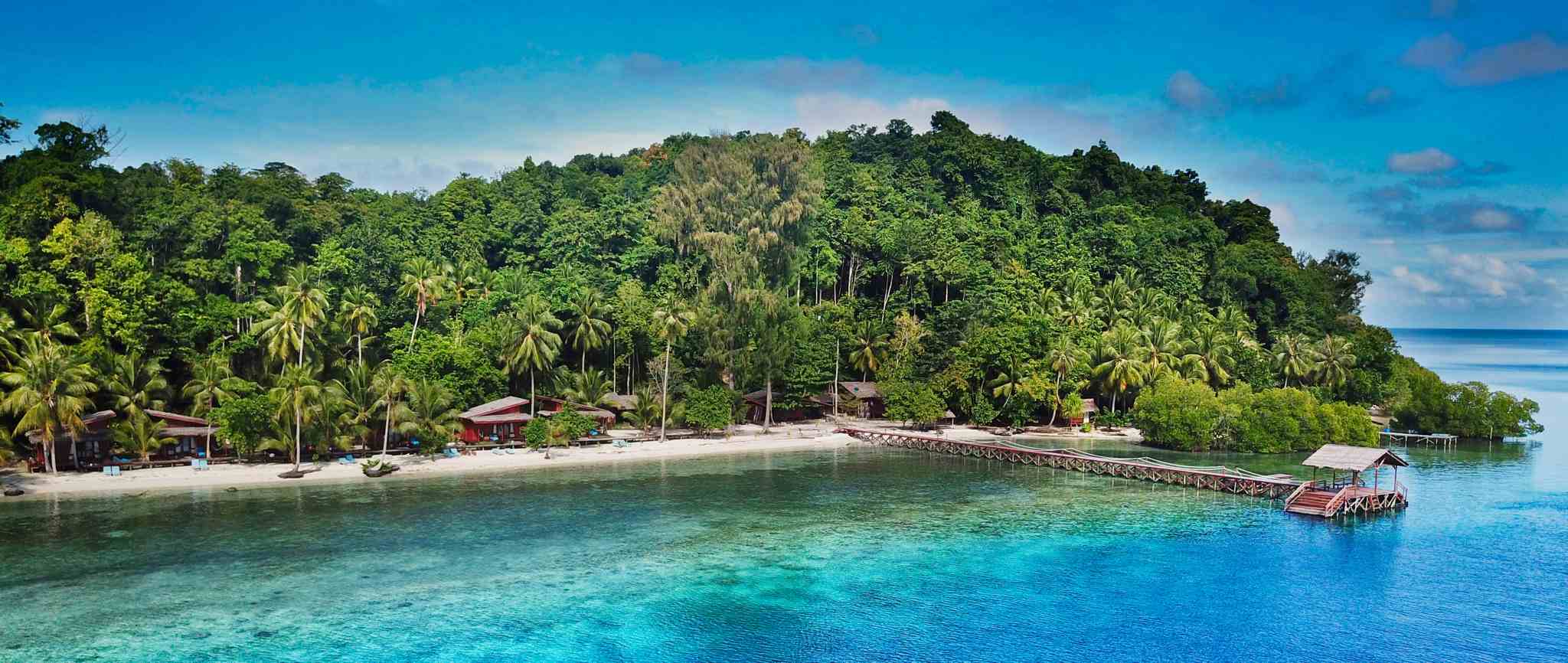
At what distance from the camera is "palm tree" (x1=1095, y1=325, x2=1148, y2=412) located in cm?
5994

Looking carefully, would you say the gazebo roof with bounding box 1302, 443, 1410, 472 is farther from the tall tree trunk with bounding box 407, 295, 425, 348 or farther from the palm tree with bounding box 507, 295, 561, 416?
the tall tree trunk with bounding box 407, 295, 425, 348

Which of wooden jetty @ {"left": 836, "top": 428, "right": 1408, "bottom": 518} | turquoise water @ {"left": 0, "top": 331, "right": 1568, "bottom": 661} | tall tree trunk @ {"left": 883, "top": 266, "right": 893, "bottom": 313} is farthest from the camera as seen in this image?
tall tree trunk @ {"left": 883, "top": 266, "right": 893, "bottom": 313}

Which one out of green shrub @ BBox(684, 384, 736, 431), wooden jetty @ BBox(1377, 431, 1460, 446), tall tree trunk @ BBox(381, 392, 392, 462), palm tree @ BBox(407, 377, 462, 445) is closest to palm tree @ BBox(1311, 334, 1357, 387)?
wooden jetty @ BBox(1377, 431, 1460, 446)

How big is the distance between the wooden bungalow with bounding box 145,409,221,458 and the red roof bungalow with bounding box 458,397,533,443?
11.3 m

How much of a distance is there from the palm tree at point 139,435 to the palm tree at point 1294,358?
6555 centimetres

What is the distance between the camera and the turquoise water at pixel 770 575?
77.9 feet

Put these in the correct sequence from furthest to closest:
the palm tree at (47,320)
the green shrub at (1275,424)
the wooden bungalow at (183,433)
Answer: the green shrub at (1275,424), the wooden bungalow at (183,433), the palm tree at (47,320)

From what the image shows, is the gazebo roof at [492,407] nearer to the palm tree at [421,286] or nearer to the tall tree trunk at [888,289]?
the palm tree at [421,286]

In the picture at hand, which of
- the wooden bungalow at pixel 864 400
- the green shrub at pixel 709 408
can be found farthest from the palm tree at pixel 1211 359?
the green shrub at pixel 709 408

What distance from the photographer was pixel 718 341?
5747 cm

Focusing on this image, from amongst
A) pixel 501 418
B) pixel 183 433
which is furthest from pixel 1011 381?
pixel 183 433

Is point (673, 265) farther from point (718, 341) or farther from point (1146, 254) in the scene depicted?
point (1146, 254)

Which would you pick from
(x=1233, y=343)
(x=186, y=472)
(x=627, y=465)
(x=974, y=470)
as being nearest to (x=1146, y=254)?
(x=1233, y=343)

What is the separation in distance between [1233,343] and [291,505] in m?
58.4
